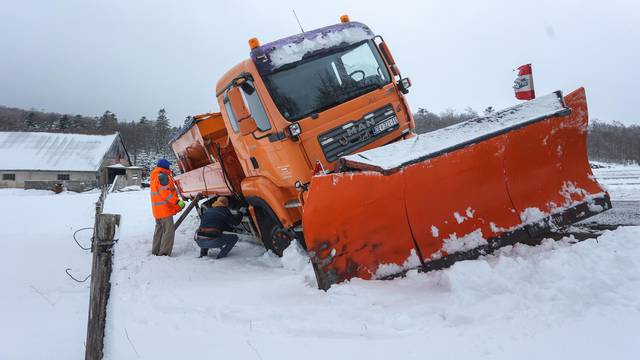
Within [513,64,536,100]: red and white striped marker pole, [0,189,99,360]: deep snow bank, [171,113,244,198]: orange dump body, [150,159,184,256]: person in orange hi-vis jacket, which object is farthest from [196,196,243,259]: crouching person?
[513,64,536,100]: red and white striped marker pole

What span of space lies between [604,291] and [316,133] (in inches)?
122

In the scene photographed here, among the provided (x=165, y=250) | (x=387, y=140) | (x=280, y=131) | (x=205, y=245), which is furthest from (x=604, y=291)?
(x=165, y=250)

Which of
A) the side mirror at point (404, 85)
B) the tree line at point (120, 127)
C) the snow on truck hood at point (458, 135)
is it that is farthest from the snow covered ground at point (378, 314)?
the tree line at point (120, 127)

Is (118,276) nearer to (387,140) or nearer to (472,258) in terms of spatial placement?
(387,140)

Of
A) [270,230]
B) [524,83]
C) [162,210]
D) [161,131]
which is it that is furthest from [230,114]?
[161,131]

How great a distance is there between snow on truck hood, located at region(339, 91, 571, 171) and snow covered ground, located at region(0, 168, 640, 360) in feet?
3.36

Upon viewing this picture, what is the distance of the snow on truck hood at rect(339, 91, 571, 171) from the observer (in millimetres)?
A: 3455

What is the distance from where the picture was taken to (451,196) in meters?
3.82

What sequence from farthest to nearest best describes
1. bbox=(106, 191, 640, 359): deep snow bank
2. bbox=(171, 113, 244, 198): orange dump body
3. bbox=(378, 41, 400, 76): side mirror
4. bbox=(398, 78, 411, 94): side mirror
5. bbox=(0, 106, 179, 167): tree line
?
bbox=(0, 106, 179, 167): tree line → bbox=(171, 113, 244, 198): orange dump body → bbox=(378, 41, 400, 76): side mirror → bbox=(398, 78, 411, 94): side mirror → bbox=(106, 191, 640, 359): deep snow bank

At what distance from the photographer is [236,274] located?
494cm

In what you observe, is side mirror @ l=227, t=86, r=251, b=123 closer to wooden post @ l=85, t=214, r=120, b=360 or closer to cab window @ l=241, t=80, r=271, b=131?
cab window @ l=241, t=80, r=271, b=131

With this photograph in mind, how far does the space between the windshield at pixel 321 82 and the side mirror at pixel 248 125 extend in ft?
1.39

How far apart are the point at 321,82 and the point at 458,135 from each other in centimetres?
197

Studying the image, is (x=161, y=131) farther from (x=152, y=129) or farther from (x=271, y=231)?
(x=271, y=231)
